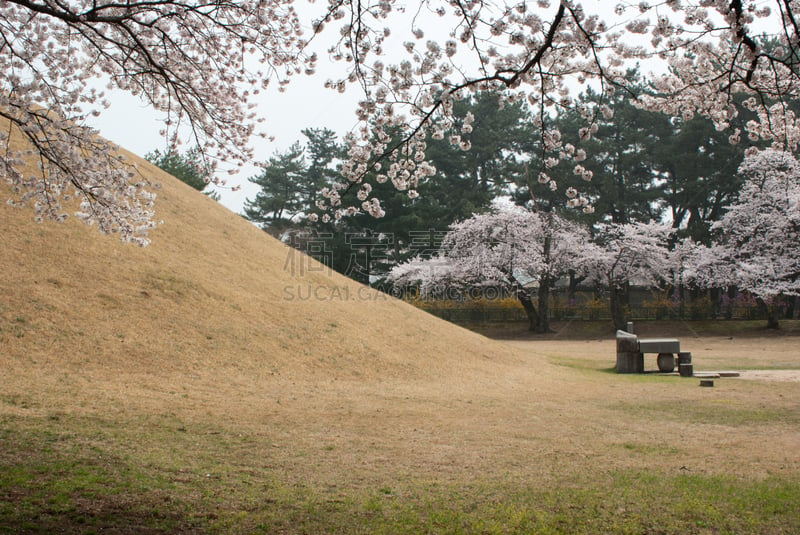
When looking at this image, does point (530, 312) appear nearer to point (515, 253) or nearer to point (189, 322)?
point (515, 253)

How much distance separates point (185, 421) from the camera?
6527 mm

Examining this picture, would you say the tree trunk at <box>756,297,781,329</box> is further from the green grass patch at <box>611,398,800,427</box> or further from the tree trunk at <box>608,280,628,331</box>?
the green grass patch at <box>611,398,800,427</box>

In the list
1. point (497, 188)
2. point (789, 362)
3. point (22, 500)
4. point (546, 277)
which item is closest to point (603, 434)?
point (22, 500)

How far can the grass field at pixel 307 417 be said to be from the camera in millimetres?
3865

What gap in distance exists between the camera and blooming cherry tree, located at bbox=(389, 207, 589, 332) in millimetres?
29859

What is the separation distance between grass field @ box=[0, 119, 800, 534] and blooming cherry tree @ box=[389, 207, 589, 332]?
47.8 ft

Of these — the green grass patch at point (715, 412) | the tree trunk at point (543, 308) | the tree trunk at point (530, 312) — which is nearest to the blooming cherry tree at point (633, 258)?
the tree trunk at point (543, 308)

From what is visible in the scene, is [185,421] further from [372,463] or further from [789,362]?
[789,362]

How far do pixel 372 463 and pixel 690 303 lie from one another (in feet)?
99.3

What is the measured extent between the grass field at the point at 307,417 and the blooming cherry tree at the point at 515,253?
47.8 feet

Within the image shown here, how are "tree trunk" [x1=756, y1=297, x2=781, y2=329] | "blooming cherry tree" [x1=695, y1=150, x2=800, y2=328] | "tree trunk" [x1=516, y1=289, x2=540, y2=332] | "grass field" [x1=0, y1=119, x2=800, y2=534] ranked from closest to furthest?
"grass field" [x1=0, y1=119, x2=800, y2=534] → "tree trunk" [x1=756, y1=297, x2=781, y2=329] → "blooming cherry tree" [x1=695, y1=150, x2=800, y2=328] → "tree trunk" [x1=516, y1=289, x2=540, y2=332]

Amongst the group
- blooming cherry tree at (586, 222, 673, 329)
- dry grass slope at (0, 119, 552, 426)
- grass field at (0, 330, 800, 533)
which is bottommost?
grass field at (0, 330, 800, 533)

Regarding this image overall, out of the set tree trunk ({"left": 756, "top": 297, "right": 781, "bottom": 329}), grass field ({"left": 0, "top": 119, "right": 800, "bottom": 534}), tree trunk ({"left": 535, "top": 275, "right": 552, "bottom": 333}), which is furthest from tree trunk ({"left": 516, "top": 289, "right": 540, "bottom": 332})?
grass field ({"left": 0, "top": 119, "right": 800, "bottom": 534})

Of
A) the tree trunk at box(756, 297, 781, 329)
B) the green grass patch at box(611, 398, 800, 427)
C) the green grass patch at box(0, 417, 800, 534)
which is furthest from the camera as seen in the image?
the tree trunk at box(756, 297, 781, 329)
